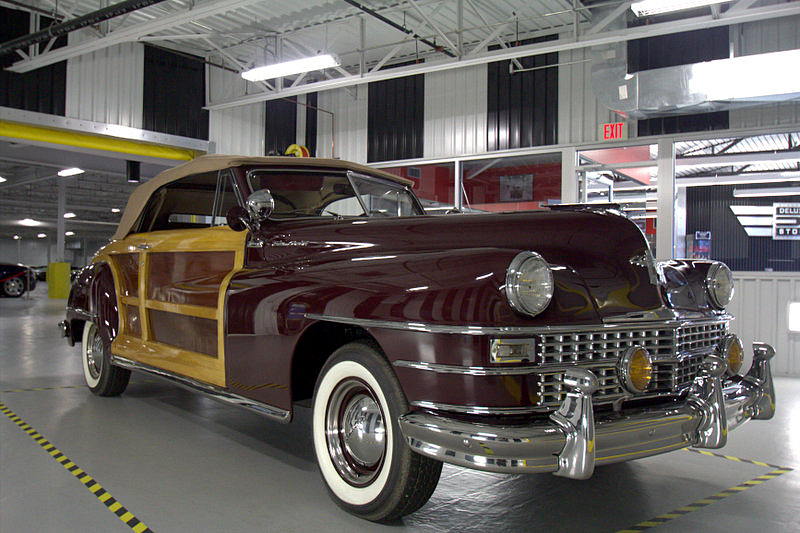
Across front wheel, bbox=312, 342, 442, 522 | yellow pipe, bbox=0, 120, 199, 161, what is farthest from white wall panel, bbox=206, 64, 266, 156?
front wheel, bbox=312, 342, 442, 522

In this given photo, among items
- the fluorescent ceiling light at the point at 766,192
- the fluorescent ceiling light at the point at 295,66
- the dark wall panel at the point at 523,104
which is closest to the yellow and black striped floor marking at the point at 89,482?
the fluorescent ceiling light at the point at 295,66

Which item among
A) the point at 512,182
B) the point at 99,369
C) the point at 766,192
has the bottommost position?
the point at 99,369

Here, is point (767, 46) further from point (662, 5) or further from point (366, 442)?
point (366, 442)

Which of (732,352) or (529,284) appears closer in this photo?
(529,284)

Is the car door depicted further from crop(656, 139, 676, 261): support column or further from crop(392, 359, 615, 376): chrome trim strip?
crop(656, 139, 676, 261): support column

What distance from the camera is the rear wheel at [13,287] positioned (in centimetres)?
1838

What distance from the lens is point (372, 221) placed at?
3084 millimetres

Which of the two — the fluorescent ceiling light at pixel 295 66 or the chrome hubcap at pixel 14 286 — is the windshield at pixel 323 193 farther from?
the chrome hubcap at pixel 14 286

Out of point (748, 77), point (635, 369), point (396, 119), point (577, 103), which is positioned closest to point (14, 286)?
point (396, 119)

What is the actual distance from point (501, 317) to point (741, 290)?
607 centimetres

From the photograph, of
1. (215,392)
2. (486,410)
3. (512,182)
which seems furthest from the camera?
(512,182)

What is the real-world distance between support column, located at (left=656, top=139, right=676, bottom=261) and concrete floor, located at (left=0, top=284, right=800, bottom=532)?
14.8 ft

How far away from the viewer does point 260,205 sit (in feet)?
10.7

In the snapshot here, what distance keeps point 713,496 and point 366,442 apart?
5.78ft
